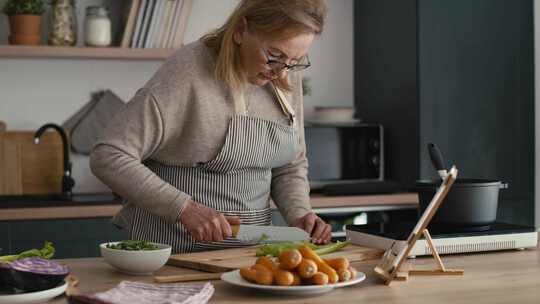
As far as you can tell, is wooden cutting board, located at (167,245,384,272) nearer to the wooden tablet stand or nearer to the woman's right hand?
the woman's right hand

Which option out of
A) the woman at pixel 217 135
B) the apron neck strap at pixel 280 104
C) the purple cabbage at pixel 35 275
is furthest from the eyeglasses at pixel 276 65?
the purple cabbage at pixel 35 275

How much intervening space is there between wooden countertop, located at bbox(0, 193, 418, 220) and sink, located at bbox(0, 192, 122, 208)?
1.6 inches

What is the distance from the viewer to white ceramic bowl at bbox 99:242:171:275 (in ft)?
6.13

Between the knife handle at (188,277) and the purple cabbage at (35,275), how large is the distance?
21cm

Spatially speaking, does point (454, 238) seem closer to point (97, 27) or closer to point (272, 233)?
point (272, 233)

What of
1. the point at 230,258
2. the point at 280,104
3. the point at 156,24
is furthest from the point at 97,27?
the point at 230,258

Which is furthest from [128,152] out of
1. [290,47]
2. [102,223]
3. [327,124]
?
[327,124]

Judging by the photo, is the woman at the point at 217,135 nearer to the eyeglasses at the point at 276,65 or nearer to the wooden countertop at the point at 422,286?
the eyeglasses at the point at 276,65

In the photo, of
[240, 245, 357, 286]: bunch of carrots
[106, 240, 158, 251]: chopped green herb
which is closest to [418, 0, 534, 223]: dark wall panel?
[106, 240, 158, 251]: chopped green herb

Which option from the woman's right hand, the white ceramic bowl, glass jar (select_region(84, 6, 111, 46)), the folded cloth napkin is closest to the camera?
the folded cloth napkin

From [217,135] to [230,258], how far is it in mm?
442

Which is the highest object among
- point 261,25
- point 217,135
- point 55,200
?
point 261,25

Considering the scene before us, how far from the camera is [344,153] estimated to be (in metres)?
4.05

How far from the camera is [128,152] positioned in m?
2.20
